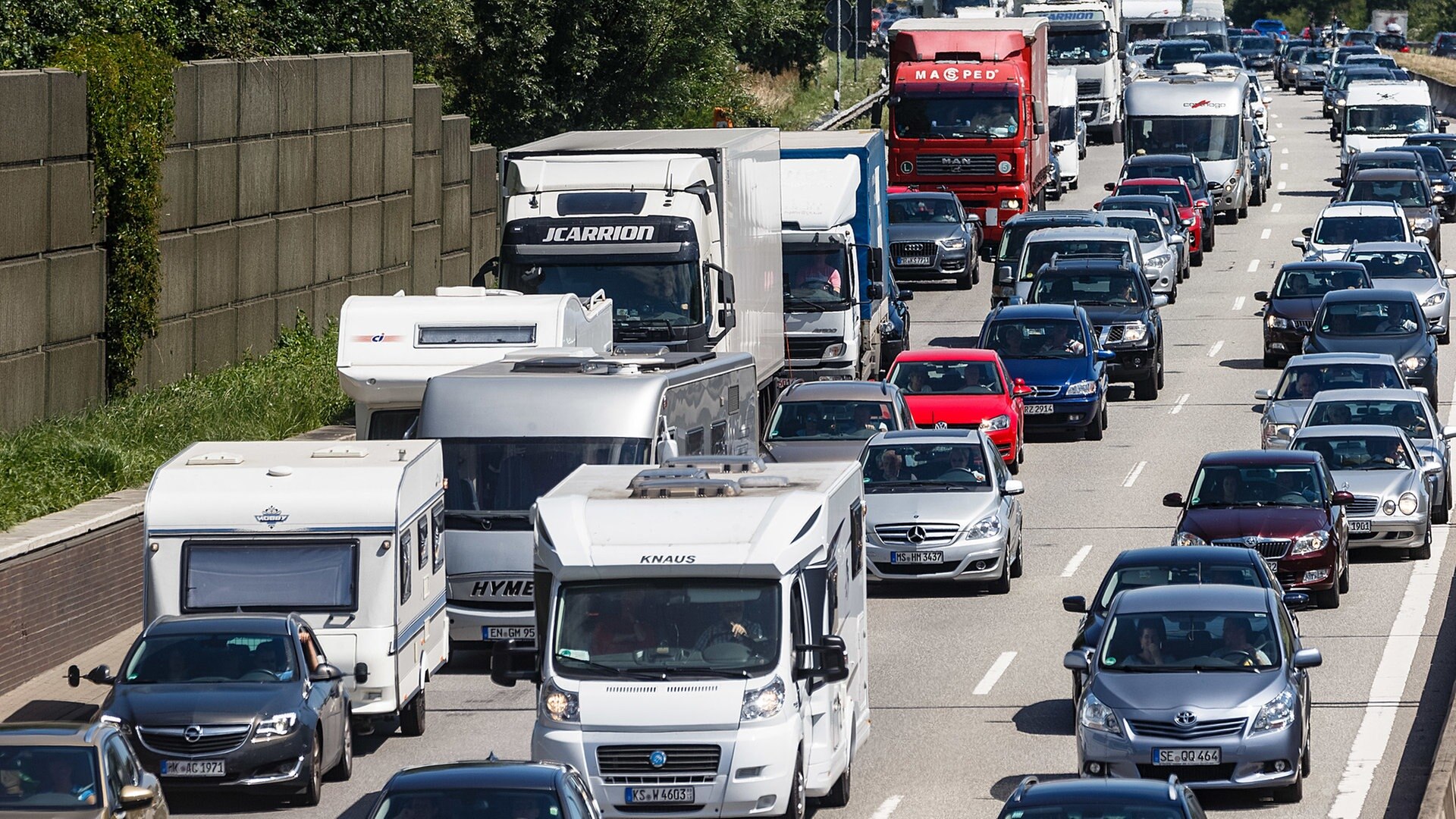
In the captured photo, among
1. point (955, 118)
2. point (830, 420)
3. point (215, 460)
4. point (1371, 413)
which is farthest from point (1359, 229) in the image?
point (215, 460)

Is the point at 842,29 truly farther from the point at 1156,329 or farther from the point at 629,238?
the point at 629,238

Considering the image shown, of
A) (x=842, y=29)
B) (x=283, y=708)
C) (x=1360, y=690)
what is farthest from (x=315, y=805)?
(x=842, y=29)

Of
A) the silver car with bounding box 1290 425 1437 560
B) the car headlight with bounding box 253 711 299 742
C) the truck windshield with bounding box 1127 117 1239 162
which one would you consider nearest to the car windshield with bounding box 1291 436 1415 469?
the silver car with bounding box 1290 425 1437 560

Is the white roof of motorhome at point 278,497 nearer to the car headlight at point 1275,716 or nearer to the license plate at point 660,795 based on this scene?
the license plate at point 660,795

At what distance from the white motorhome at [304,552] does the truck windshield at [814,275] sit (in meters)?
16.5

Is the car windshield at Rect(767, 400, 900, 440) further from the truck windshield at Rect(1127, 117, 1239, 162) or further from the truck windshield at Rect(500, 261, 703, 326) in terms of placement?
the truck windshield at Rect(1127, 117, 1239, 162)

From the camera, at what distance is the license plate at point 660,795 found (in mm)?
15453

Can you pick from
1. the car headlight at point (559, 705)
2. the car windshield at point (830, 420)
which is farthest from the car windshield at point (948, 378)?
the car headlight at point (559, 705)

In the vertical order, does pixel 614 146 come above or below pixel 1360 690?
above

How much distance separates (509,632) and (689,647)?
566 cm

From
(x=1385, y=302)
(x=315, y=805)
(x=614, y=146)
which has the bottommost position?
(x=315, y=805)

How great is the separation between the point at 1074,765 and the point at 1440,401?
809 inches

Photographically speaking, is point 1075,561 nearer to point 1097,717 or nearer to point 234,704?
point 1097,717

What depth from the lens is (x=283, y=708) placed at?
17.7m
